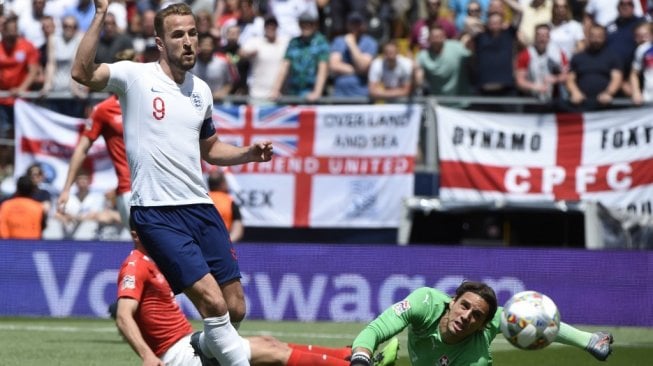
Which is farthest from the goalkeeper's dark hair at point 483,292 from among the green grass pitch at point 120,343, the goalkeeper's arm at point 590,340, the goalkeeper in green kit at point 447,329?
the green grass pitch at point 120,343

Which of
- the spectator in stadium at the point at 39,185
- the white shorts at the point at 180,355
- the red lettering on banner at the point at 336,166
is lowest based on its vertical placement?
the spectator in stadium at the point at 39,185

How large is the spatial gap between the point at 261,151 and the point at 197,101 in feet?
1.62

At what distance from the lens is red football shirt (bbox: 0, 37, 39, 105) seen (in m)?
19.7

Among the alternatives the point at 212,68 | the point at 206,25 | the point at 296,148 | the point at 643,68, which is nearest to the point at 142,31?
the point at 206,25

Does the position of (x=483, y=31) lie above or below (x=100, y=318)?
above

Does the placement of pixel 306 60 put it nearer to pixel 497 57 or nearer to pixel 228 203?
pixel 497 57

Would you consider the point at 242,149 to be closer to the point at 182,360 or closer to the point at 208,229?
the point at 208,229

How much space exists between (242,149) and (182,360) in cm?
147

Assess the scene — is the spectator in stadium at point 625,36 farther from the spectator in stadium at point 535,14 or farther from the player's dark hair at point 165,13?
the player's dark hair at point 165,13

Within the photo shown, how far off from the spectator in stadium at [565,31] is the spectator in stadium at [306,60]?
9.99 ft

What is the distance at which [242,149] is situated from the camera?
361 inches

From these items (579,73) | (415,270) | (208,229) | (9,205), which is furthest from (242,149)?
(579,73)

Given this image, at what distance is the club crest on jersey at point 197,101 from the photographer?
8859mm

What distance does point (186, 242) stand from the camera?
8.59 m
